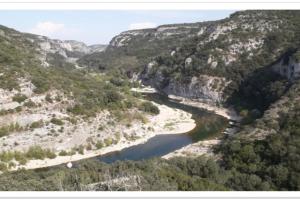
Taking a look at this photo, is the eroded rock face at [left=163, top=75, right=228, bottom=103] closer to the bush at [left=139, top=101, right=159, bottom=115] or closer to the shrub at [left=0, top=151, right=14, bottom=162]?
the bush at [left=139, top=101, right=159, bottom=115]

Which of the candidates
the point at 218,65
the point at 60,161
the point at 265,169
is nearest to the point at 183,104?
the point at 218,65

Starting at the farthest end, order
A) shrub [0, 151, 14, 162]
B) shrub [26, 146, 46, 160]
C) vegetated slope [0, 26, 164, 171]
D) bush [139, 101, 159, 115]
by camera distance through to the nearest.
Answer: bush [139, 101, 159, 115]
vegetated slope [0, 26, 164, 171]
shrub [26, 146, 46, 160]
shrub [0, 151, 14, 162]

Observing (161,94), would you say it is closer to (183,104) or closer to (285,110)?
(183,104)

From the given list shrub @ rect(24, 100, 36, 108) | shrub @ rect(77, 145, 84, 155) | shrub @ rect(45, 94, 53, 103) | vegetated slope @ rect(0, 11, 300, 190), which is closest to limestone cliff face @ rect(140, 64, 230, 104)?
vegetated slope @ rect(0, 11, 300, 190)

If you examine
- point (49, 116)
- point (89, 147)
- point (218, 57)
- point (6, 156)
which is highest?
point (218, 57)

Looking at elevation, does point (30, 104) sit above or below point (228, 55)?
below

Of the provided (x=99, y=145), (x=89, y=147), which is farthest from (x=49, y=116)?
(x=99, y=145)

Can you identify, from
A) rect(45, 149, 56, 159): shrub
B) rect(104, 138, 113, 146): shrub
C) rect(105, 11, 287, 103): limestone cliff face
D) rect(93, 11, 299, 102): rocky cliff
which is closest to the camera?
rect(45, 149, 56, 159): shrub

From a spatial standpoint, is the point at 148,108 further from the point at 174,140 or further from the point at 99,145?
the point at 99,145

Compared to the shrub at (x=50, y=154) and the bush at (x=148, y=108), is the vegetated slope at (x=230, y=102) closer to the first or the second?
the shrub at (x=50, y=154)
